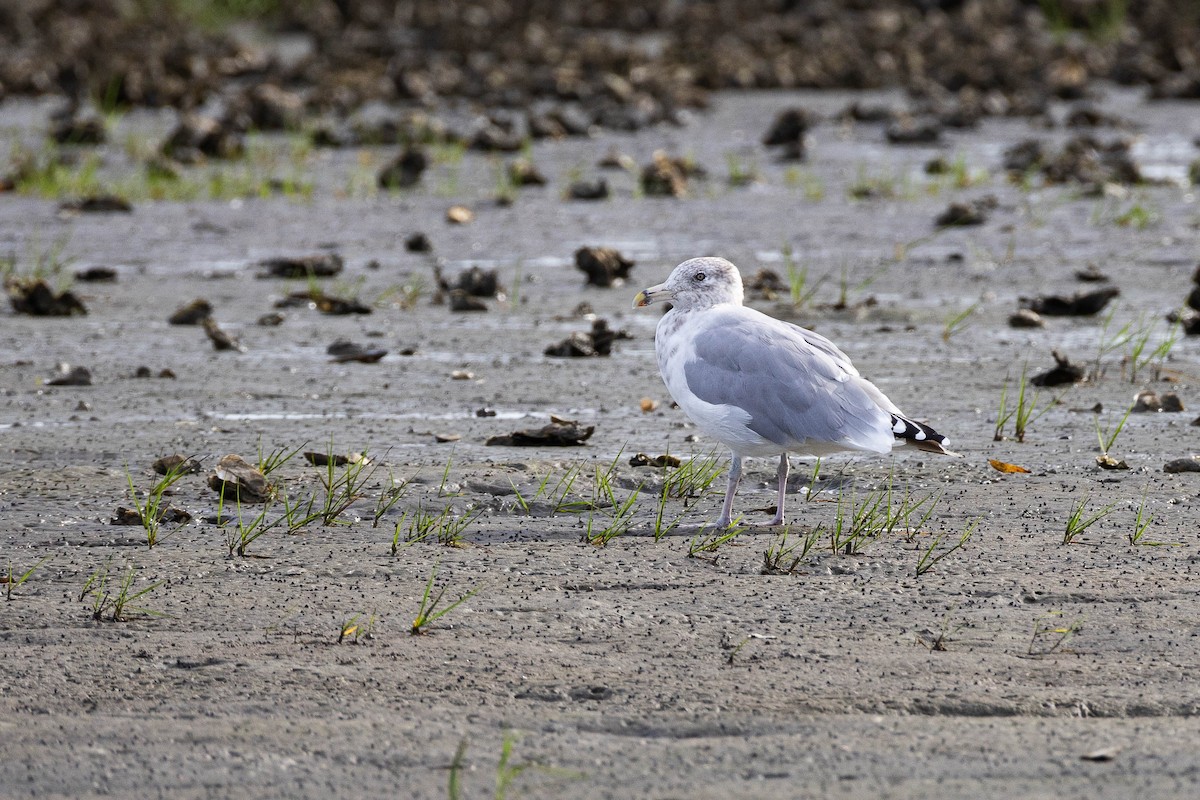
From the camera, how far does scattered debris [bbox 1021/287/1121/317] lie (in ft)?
30.6

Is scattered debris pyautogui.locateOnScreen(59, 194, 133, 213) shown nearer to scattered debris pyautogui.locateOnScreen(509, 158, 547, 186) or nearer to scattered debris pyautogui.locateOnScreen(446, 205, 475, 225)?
scattered debris pyautogui.locateOnScreen(446, 205, 475, 225)

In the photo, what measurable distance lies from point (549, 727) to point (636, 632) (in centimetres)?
68

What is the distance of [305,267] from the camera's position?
10.6 meters

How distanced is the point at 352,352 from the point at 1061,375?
3.25m

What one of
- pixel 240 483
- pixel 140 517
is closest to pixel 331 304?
pixel 240 483

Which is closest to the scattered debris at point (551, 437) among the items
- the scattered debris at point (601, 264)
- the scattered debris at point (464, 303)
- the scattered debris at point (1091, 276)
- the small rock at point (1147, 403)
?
the small rock at point (1147, 403)

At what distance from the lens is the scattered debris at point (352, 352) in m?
8.45

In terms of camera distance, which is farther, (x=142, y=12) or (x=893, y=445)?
(x=142, y=12)

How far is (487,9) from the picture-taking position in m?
25.4

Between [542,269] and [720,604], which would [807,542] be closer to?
[720,604]

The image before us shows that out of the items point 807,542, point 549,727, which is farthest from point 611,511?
point 549,727

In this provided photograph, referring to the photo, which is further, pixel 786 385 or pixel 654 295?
pixel 654 295

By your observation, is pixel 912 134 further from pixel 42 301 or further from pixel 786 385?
pixel 786 385

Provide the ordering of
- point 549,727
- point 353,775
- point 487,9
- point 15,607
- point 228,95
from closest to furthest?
point 353,775
point 549,727
point 15,607
point 228,95
point 487,9
